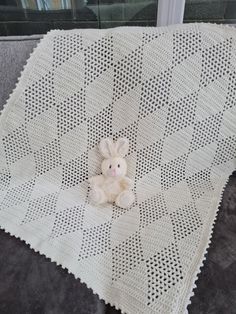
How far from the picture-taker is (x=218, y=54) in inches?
43.1

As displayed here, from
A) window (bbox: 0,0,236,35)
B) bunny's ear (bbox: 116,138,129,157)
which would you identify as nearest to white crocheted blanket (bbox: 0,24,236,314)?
bunny's ear (bbox: 116,138,129,157)

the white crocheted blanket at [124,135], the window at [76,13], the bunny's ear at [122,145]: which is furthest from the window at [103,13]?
the bunny's ear at [122,145]

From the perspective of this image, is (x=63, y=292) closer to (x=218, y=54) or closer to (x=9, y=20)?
(x=218, y=54)

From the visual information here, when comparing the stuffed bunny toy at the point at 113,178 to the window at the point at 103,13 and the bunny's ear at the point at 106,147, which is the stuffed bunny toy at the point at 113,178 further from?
the window at the point at 103,13

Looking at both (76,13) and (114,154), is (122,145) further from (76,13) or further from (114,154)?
(76,13)

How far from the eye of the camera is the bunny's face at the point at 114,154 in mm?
1166

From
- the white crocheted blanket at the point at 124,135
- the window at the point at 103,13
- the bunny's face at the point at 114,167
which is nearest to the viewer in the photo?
the white crocheted blanket at the point at 124,135

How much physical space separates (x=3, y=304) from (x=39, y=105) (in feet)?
2.27

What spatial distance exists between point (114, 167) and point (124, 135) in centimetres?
14

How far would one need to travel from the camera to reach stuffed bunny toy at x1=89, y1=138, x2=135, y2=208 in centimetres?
116

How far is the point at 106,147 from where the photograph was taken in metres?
1.19

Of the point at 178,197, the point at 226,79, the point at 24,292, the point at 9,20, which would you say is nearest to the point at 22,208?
the point at 24,292

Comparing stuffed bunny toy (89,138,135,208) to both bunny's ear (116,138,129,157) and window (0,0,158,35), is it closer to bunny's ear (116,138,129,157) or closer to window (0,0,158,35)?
bunny's ear (116,138,129,157)

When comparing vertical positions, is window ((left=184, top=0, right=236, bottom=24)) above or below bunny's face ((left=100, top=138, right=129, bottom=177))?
above
